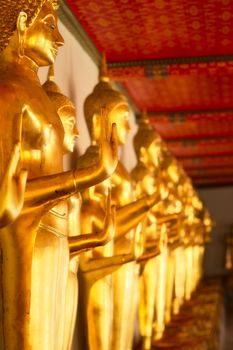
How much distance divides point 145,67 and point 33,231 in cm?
216

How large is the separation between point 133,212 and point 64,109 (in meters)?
0.58

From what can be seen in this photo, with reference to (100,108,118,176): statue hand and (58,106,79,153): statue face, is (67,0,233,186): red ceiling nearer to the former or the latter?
(58,106,79,153): statue face

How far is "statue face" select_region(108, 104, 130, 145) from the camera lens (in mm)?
3061

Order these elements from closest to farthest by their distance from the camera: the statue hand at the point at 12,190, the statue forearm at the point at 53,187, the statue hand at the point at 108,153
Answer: the statue hand at the point at 12,190 → the statue forearm at the point at 53,187 → the statue hand at the point at 108,153

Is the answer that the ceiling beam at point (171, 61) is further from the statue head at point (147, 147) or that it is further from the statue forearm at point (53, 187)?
the statue forearm at point (53, 187)

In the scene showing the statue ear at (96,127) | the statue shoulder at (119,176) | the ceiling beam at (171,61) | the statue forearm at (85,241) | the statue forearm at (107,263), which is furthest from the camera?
the ceiling beam at (171,61)

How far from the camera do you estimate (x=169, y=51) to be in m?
3.90

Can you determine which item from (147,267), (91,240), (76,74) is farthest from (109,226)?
(147,267)

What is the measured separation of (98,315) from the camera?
3.06 meters

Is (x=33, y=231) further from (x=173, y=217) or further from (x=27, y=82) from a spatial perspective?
(x=173, y=217)

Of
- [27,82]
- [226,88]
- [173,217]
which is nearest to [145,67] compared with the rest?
[173,217]

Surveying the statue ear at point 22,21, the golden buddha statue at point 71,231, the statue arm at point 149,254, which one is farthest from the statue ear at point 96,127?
the statue ear at point 22,21

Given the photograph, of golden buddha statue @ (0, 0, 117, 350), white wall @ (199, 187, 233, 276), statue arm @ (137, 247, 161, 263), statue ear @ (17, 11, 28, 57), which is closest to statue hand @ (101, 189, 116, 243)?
golden buddha statue @ (0, 0, 117, 350)

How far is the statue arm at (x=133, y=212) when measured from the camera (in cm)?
300
